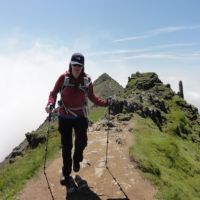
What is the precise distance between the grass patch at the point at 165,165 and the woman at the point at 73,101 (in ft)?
12.9

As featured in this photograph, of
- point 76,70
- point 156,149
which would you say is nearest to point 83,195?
point 76,70

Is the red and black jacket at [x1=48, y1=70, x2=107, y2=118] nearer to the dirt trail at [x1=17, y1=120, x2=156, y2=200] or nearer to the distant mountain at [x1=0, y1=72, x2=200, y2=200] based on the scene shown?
the dirt trail at [x1=17, y1=120, x2=156, y2=200]

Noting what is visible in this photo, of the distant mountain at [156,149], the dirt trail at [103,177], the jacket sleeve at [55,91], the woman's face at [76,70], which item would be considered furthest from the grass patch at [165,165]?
the woman's face at [76,70]

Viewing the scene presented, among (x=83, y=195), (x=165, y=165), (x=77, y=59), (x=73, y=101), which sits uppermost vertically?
(x=77, y=59)

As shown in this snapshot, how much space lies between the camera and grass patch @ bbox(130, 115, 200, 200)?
16208 millimetres

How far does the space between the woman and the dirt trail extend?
1.49m

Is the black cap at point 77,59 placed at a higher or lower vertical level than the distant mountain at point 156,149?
higher

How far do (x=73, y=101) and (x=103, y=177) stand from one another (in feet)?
12.9

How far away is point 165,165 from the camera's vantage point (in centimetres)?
1969

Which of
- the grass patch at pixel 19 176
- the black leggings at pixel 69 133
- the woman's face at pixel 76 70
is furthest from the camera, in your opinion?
the grass patch at pixel 19 176

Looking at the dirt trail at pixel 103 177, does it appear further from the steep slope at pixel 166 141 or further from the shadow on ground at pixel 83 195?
the steep slope at pixel 166 141

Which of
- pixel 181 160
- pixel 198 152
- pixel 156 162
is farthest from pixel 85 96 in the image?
pixel 198 152

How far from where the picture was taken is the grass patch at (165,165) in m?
16.2

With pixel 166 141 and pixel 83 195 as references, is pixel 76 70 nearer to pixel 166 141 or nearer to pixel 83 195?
pixel 83 195
